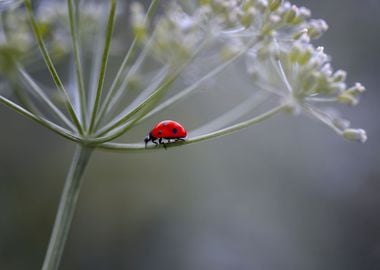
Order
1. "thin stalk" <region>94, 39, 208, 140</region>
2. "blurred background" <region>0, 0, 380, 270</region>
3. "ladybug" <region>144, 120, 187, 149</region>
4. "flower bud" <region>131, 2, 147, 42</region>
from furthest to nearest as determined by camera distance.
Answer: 1. "blurred background" <region>0, 0, 380, 270</region>
2. "ladybug" <region>144, 120, 187, 149</region>
3. "flower bud" <region>131, 2, 147, 42</region>
4. "thin stalk" <region>94, 39, 208, 140</region>

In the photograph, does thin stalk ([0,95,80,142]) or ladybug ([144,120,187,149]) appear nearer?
thin stalk ([0,95,80,142])

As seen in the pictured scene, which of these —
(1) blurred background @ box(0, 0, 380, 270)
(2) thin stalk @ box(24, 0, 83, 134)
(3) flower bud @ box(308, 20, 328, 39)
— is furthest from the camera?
(1) blurred background @ box(0, 0, 380, 270)

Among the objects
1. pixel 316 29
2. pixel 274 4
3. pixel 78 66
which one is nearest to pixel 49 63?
pixel 78 66

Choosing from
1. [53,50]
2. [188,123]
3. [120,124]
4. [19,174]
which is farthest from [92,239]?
[120,124]

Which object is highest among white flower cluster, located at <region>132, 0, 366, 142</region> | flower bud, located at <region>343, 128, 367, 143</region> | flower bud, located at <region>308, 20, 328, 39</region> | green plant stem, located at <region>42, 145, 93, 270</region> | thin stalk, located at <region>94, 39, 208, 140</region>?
flower bud, located at <region>308, 20, 328, 39</region>

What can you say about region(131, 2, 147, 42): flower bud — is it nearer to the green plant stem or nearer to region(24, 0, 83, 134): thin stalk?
region(24, 0, 83, 134): thin stalk

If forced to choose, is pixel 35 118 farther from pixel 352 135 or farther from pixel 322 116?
pixel 352 135

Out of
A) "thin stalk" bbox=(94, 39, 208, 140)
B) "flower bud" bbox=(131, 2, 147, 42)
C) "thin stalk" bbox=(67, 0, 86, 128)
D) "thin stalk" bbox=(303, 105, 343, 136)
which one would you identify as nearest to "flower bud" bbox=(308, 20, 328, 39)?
"thin stalk" bbox=(303, 105, 343, 136)
